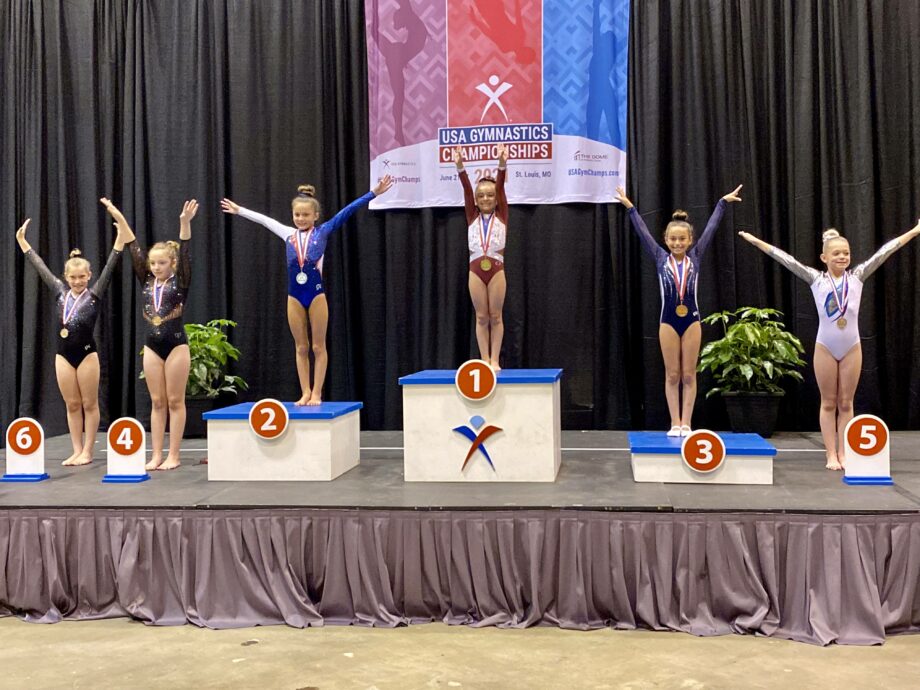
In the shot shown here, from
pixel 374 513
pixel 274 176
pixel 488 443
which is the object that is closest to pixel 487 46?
pixel 274 176

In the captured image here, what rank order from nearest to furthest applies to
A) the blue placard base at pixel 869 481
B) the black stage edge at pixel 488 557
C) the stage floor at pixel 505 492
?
1. the black stage edge at pixel 488 557
2. the stage floor at pixel 505 492
3. the blue placard base at pixel 869 481

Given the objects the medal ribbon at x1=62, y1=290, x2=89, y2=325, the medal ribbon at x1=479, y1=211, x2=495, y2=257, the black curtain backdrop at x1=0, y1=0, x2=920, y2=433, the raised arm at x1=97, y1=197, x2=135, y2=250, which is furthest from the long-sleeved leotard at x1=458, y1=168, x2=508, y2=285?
the medal ribbon at x1=62, y1=290, x2=89, y2=325

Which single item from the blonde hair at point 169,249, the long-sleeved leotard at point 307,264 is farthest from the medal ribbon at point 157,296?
the long-sleeved leotard at point 307,264

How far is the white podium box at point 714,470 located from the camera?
399 cm

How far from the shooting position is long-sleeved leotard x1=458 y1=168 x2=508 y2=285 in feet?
16.0

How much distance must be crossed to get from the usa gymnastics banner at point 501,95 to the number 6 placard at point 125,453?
277 centimetres

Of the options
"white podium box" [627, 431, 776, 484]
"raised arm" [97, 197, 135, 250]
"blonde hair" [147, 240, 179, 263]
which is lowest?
"white podium box" [627, 431, 776, 484]

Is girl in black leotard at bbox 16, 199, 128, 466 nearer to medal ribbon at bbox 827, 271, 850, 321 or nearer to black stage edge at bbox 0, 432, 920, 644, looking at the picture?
black stage edge at bbox 0, 432, 920, 644

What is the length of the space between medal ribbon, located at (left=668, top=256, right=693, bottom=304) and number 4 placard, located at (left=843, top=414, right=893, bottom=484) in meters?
1.14

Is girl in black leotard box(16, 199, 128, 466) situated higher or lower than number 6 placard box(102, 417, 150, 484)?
higher

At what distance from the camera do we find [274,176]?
6660 millimetres

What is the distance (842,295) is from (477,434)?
1973 millimetres

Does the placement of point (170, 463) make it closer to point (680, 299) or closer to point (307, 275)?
point (307, 275)

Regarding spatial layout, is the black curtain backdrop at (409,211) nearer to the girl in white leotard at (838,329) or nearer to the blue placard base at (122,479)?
the girl in white leotard at (838,329)
